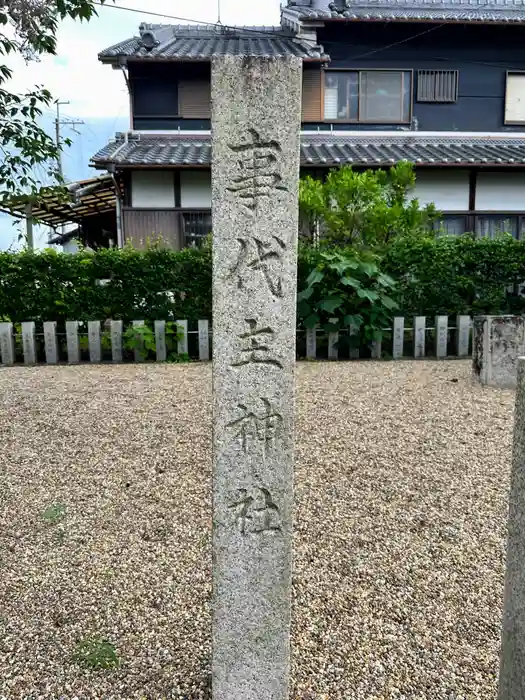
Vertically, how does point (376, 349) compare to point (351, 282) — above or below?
below

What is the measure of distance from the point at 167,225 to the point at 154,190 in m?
0.74

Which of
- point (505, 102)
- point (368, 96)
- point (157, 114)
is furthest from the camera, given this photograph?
point (505, 102)

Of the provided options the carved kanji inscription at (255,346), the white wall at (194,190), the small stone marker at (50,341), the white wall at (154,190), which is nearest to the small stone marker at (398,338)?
the white wall at (194,190)

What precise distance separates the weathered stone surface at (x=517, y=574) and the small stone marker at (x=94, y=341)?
287 inches

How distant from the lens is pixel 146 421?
541 cm

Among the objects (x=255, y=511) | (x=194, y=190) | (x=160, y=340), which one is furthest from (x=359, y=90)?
(x=255, y=511)

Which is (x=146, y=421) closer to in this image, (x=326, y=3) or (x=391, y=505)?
(x=391, y=505)

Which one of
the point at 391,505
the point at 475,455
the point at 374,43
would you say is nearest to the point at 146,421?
the point at 391,505

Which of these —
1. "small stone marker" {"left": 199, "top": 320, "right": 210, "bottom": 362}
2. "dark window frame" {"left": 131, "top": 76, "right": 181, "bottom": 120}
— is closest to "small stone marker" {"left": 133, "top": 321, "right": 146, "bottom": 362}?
"small stone marker" {"left": 199, "top": 320, "right": 210, "bottom": 362}

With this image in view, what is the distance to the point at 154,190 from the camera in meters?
11.2

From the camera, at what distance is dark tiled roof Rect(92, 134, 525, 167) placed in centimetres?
1077

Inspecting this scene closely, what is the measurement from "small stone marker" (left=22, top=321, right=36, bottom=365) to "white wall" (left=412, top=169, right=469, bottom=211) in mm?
7906

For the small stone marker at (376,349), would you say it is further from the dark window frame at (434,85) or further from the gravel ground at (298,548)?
the dark window frame at (434,85)

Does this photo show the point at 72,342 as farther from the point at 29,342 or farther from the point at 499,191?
the point at 499,191
